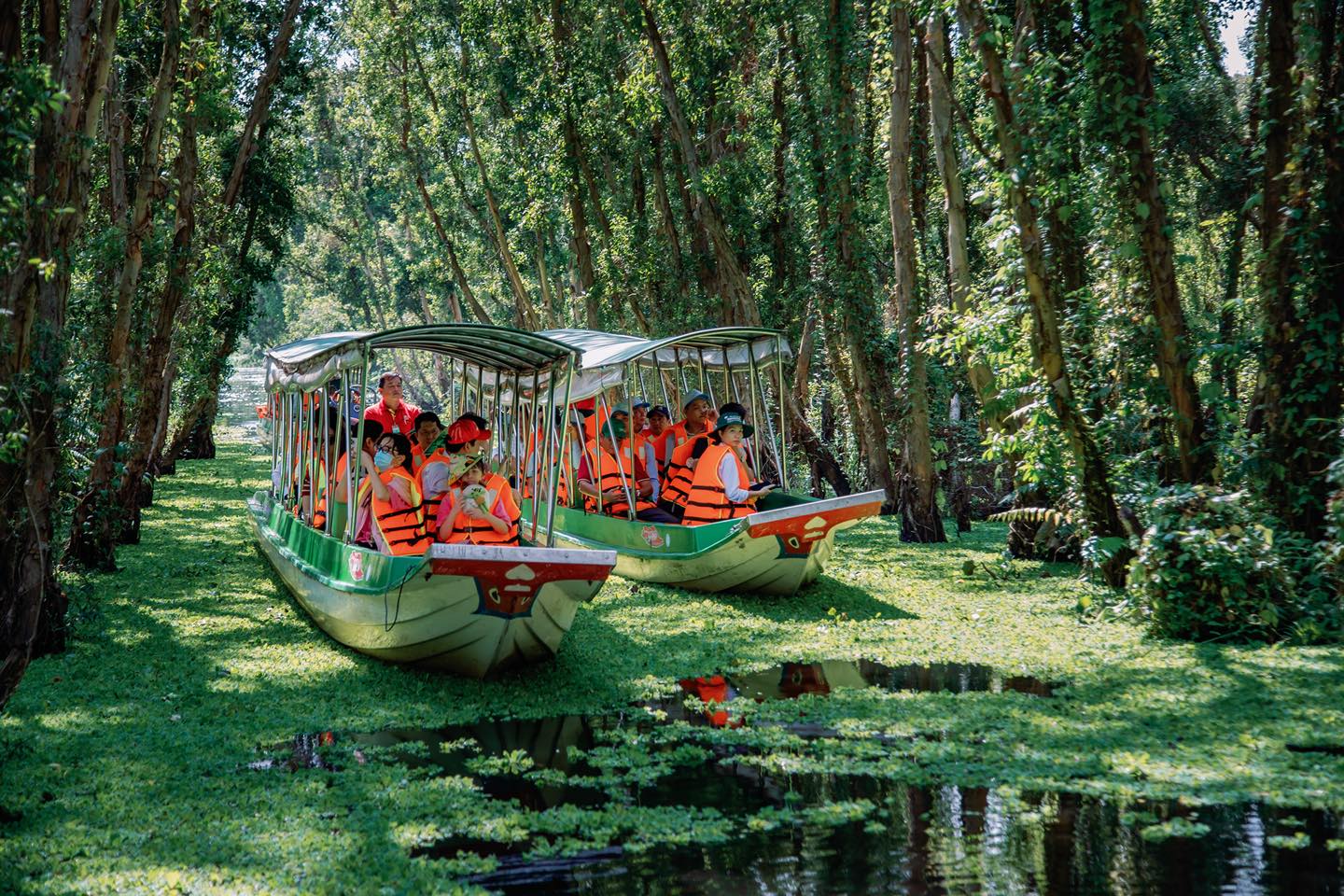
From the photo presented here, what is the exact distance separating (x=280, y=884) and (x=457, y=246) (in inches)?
1277

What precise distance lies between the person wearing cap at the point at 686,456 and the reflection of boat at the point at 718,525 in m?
0.69

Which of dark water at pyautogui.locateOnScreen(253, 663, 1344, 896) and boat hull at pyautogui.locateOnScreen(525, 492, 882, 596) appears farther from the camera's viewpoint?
boat hull at pyautogui.locateOnScreen(525, 492, 882, 596)

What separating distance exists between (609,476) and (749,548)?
3.00 metres

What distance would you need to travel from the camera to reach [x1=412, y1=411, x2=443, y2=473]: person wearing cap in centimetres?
984

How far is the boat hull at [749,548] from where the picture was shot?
1071 cm

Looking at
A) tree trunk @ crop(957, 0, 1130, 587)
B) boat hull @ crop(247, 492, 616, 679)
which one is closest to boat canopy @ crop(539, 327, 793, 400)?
tree trunk @ crop(957, 0, 1130, 587)

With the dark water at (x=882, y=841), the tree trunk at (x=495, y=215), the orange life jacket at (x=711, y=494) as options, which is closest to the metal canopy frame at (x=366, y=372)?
the orange life jacket at (x=711, y=494)

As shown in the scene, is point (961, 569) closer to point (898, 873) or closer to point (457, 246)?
point (898, 873)

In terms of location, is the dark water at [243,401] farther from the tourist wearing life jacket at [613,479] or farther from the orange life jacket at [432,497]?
the orange life jacket at [432,497]

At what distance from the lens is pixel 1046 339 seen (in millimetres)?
9953

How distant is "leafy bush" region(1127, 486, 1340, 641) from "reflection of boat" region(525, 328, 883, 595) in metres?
2.60

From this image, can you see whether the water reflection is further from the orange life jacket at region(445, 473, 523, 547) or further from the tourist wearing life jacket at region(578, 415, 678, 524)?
the tourist wearing life jacket at region(578, 415, 678, 524)

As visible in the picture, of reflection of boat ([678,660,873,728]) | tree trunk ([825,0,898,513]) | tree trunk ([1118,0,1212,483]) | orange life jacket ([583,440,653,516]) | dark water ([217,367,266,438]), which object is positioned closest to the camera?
reflection of boat ([678,660,873,728])

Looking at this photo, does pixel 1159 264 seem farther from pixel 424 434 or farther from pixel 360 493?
pixel 360 493
